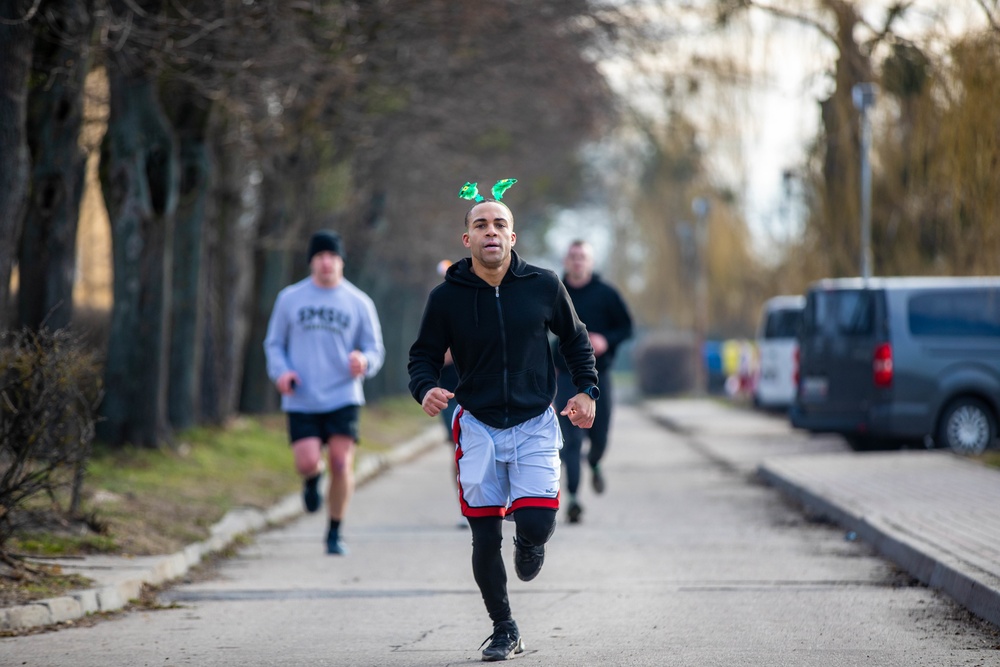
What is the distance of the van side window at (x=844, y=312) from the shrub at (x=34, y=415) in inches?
409

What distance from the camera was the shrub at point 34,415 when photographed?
8383 millimetres

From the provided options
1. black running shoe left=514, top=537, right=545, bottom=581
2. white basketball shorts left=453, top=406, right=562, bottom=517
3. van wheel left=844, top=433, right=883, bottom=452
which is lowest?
van wheel left=844, top=433, right=883, bottom=452

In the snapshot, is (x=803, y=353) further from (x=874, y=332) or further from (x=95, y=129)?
(x=95, y=129)

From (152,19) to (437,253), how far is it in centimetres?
2223

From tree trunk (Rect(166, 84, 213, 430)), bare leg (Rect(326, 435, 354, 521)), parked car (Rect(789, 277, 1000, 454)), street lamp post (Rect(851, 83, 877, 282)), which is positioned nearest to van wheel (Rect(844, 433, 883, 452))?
parked car (Rect(789, 277, 1000, 454))

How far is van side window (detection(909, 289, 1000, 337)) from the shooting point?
17.2 metres

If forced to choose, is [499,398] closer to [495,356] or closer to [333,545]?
[495,356]

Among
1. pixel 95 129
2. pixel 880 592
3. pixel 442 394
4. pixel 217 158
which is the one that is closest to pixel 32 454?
pixel 442 394

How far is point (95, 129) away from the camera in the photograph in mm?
20562

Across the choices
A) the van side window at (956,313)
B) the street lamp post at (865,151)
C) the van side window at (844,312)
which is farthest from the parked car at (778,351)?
the van side window at (956,313)

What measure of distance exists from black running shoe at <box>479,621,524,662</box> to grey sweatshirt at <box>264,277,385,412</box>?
3842 mm

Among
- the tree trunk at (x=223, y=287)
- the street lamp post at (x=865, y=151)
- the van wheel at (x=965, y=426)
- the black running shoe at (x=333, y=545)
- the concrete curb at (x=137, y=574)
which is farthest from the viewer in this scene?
the tree trunk at (x=223, y=287)

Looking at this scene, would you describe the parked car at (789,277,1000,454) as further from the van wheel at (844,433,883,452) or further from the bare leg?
the bare leg

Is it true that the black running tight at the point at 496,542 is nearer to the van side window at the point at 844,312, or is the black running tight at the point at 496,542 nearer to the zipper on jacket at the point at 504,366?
the zipper on jacket at the point at 504,366
